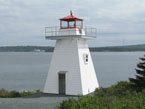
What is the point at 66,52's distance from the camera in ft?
59.1

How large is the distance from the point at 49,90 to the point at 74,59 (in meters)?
3.23

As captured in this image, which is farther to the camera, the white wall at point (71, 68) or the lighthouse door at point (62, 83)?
the lighthouse door at point (62, 83)

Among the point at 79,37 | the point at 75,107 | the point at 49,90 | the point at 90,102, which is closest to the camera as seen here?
the point at 75,107

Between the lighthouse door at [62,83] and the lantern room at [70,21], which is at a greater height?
the lantern room at [70,21]

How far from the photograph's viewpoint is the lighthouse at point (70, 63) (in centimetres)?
1755

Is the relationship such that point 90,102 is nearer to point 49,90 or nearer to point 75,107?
point 75,107

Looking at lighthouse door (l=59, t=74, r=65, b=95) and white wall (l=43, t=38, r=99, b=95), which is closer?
white wall (l=43, t=38, r=99, b=95)

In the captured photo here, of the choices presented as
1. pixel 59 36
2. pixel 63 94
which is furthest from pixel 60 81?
pixel 59 36

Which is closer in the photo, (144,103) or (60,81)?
(144,103)

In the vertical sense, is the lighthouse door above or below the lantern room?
below

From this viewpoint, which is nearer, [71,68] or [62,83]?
[71,68]

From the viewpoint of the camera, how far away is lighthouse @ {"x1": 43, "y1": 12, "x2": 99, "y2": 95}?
17547 millimetres

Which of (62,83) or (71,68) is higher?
(71,68)

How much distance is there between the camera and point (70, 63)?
17.8 metres
